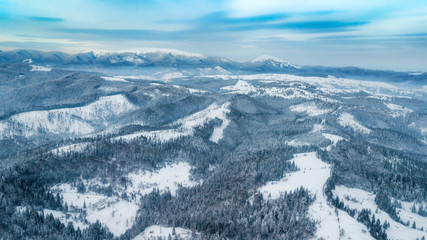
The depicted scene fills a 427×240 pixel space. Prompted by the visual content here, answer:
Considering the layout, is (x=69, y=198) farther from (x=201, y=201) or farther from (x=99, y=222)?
(x=201, y=201)

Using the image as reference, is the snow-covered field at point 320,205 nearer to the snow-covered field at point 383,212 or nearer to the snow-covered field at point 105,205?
the snow-covered field at point 383,212

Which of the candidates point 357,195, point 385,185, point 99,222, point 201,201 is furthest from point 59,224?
point 385,185

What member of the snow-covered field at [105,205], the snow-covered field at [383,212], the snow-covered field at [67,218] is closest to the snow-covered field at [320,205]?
→ the snow-covered field at [383,212]

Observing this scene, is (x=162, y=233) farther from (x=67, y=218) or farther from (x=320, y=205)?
(x=320, y=205)

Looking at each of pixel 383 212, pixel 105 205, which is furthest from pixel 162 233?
pixel 383 212

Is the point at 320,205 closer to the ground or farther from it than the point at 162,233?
farther from it
